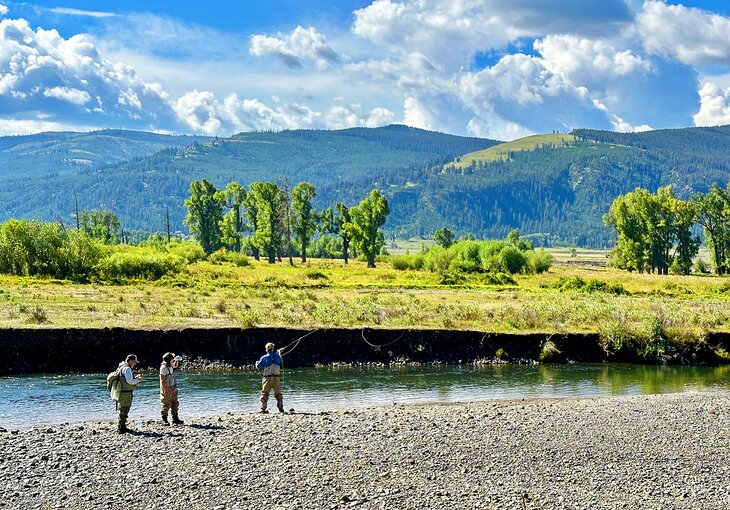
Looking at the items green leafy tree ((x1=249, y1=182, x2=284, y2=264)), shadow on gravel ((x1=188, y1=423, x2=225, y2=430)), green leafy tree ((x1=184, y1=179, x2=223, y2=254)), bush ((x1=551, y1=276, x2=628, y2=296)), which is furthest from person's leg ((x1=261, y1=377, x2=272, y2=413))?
green leafy tree ((x1=184, y1=179, x2=223, y2=254))

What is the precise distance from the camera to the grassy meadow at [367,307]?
4684 cm

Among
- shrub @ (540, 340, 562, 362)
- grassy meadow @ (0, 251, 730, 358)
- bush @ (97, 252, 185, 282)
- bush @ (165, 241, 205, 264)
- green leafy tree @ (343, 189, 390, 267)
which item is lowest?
shrub @ (540, 340, 562, 362)

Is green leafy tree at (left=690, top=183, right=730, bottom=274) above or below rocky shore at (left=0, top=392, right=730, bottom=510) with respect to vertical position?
above

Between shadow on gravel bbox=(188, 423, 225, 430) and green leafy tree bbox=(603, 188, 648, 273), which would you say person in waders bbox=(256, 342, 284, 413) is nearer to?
shadow on gravel bbox=(188, 423, 225, 430)

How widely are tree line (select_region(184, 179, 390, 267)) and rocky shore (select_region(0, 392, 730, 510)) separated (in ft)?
329

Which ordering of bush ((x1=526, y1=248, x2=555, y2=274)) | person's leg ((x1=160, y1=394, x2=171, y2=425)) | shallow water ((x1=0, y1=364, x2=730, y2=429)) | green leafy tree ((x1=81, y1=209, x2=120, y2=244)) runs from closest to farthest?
person's leg ((x1=160, y1=394, x2=171, y2=425)) < shallow water ((x1=0, y1=364, x2=730, y2=429)) < bush ((x1=526, y1=248, x2=555, y2=274)) < green leafy tree ((x1=81, y1=209, x2=120, y2=244))

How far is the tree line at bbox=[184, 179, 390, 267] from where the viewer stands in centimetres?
13062

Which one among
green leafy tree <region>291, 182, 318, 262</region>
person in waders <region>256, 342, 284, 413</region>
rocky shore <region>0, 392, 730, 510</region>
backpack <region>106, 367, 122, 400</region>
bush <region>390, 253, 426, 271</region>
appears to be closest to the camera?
rocky shore <region>0, 392, 730, 510</region>

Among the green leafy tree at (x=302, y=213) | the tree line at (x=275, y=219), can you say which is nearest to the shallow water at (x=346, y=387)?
the tree line at (x=275, y=219)

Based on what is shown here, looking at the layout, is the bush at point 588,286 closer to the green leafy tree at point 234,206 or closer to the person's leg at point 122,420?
the person's leg at point 122,420

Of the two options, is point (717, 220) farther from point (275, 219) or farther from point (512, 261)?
point (275, 219)

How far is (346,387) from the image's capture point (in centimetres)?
3700

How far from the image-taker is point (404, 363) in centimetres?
4378

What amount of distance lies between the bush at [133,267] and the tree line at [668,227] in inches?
3016
